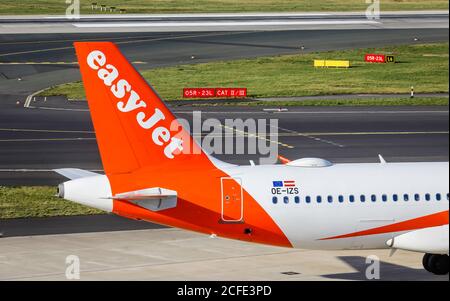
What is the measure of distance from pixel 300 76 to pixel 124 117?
72736mm

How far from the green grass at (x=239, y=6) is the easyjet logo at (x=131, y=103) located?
9859 cm

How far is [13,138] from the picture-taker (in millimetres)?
84438

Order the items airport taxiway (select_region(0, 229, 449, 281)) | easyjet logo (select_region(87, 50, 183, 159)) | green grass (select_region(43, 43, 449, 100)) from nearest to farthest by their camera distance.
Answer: easyjet logo (select_region(87, 50, 183, 159))
airport taxiway (select_region(0, 229, 449, 281))
green grass (select_region(43, 43, 449, 100))

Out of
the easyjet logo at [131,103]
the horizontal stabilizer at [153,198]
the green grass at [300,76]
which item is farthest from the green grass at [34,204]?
the green grass at [300,76]

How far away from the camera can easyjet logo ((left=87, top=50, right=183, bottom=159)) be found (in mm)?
42062

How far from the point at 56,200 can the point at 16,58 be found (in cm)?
6770

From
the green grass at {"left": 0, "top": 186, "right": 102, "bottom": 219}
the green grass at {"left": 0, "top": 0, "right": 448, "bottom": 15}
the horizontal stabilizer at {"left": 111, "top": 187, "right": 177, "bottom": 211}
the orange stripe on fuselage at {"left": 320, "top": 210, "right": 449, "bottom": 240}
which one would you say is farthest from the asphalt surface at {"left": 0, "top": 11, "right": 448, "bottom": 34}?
the orange stripe on fuselage at {"left": 320, "top": 210, "right": 449, "bottom": 240}

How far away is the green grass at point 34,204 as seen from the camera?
60500mm

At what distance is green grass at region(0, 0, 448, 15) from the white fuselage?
98.7 meters

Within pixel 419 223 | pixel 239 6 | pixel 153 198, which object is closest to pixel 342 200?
pixel 419 223

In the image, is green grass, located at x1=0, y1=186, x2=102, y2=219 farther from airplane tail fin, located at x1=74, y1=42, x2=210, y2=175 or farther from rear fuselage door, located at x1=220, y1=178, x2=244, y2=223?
rear fuselage door, located at x1=220, y1=178, x2=244, y2=223

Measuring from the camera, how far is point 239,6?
176375 millimetres

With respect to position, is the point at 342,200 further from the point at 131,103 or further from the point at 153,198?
the point at 131,103

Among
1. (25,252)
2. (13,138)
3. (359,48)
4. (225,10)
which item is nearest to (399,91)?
(359,48)
